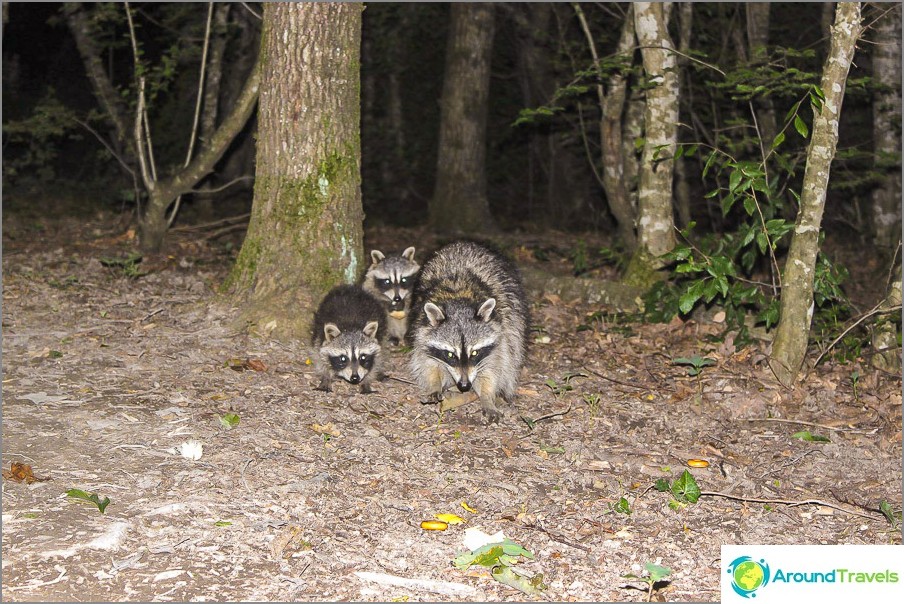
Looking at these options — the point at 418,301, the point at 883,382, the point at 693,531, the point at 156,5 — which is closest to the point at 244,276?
the point at 418,301

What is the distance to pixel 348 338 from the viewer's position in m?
6.32

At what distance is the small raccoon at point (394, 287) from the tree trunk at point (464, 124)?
4360 millimetres

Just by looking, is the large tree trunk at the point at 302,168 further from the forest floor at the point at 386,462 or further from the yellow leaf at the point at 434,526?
the yellow leaf at the point at 434,526

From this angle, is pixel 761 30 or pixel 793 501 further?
pixel 761 30

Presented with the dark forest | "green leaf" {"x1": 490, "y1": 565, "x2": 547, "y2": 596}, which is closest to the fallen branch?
the dark forest

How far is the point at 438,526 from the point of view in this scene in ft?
14.2

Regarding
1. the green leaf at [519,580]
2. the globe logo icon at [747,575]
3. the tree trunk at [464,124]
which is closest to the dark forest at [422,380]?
the green leaf at [519,580]

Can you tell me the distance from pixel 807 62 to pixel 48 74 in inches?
535

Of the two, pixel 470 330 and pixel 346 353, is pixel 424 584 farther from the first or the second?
pixel 346 353

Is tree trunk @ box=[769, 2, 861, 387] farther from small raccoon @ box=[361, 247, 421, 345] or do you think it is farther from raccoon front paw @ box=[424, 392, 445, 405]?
small raccoon @ box=[361, 247, 421, 345]

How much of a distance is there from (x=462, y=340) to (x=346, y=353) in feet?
2.97

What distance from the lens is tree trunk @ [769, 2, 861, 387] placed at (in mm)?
5723

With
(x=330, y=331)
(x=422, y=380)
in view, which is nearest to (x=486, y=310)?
(x=422, y=380)

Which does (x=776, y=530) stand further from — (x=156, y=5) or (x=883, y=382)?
(x=156, y=5)
